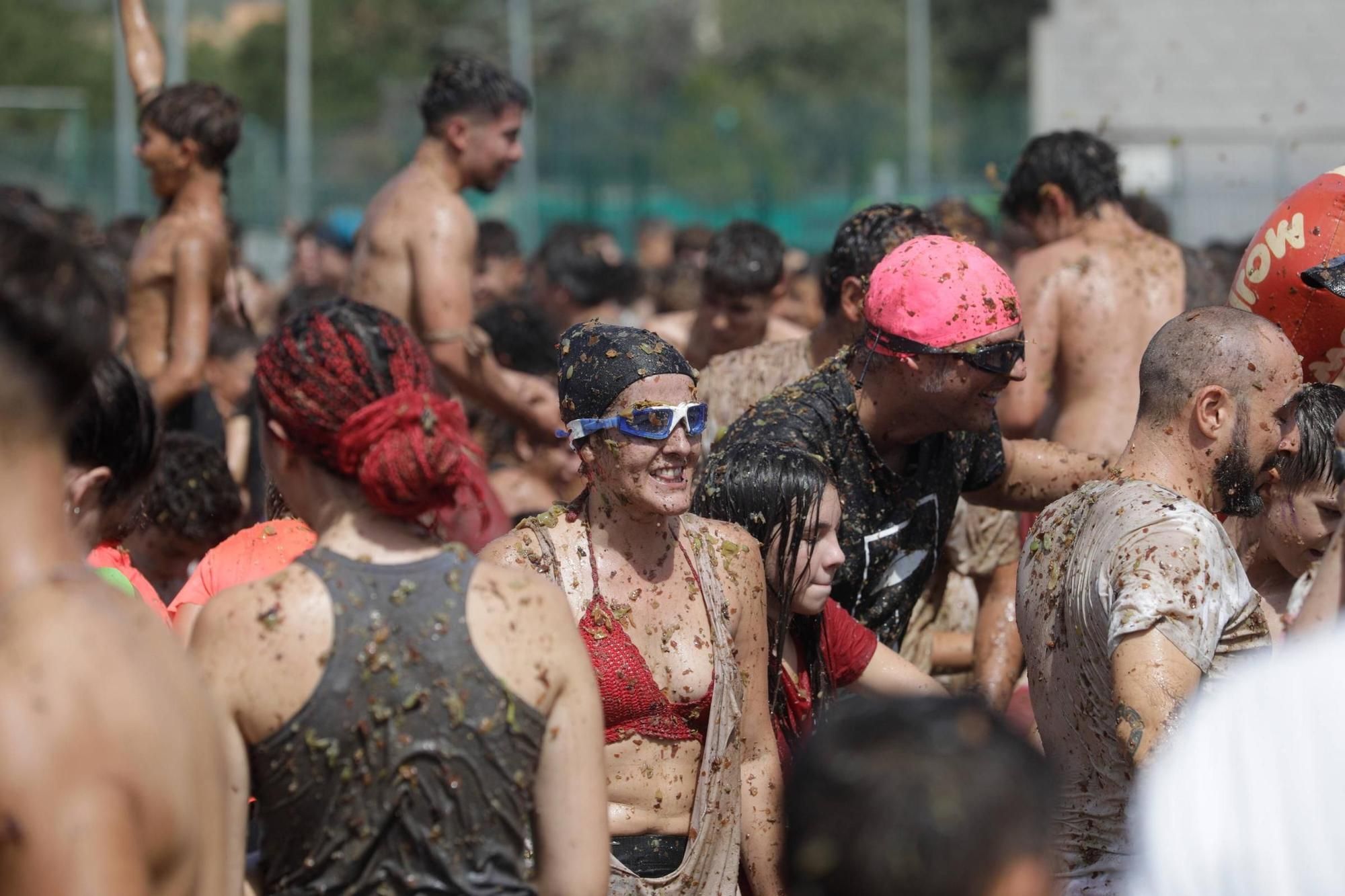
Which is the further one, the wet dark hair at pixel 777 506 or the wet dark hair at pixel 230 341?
the wet dark hair at pixel 230 341

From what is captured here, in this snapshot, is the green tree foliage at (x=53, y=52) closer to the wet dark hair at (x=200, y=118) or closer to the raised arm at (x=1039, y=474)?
the wet dark hair at (x=200, y=118)

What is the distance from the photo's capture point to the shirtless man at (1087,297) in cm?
634

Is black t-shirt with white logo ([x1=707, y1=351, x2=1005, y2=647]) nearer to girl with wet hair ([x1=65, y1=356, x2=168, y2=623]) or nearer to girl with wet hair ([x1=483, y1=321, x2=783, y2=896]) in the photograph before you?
girl with wet hair ([x1=483, y1=321, x2=783, y2=896])

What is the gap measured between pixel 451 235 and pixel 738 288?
1.26 meters

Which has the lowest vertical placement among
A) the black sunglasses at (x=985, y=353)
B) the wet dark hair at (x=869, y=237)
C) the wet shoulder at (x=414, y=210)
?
the black sunglasses at (x=985, y=353)

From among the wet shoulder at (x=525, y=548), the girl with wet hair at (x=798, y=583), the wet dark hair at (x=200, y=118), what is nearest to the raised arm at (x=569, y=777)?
the wet shoulder at (x=525, y=548)

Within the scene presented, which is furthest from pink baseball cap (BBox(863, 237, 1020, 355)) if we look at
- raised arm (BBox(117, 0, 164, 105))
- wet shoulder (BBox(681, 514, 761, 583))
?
raised arm (BBox(117, 0, 164, 105))

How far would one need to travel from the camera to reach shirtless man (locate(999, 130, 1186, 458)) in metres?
6.34

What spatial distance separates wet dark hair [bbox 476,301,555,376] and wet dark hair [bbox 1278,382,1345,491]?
4.26 metres

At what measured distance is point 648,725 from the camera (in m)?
3.30

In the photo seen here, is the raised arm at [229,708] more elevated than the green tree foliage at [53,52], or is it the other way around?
the green tree foliage at [53,52]

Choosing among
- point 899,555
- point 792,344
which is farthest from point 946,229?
point 899,555

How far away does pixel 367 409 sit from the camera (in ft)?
7.77

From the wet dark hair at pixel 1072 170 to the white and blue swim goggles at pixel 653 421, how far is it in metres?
3.60
